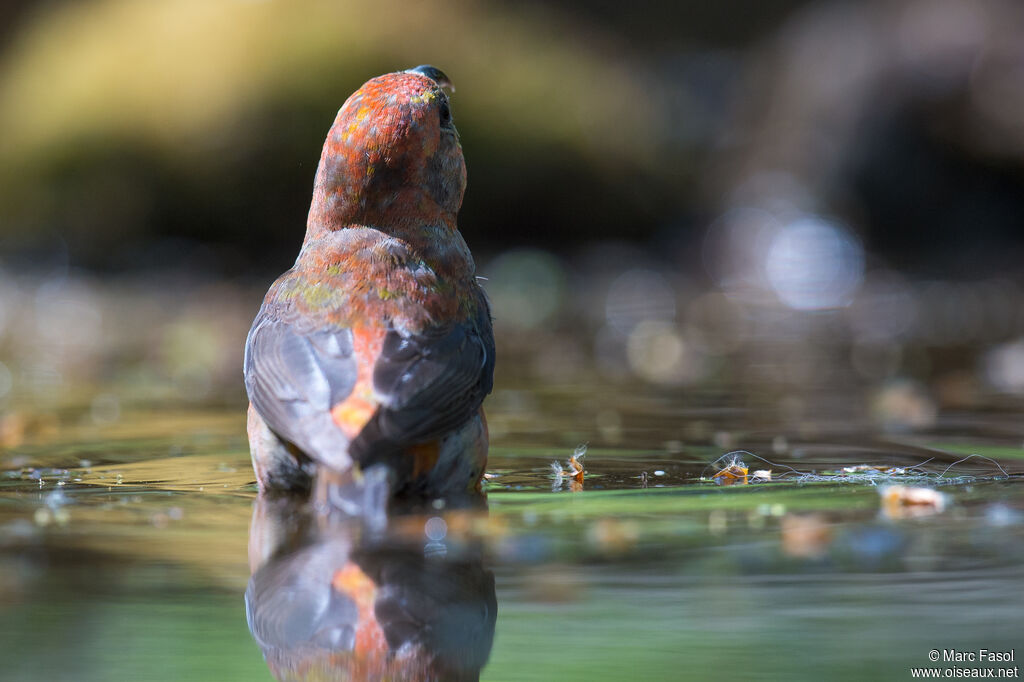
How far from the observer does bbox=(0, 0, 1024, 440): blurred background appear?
44.4 ft

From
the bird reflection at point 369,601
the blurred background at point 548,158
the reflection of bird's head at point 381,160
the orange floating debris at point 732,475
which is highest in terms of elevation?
the blurred background at point 548,158

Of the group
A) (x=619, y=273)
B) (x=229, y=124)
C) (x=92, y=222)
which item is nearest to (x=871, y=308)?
(x=619, y=273)

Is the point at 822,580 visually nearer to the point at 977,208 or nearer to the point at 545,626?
the point at 545,626

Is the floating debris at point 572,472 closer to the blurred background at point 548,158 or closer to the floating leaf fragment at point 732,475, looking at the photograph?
the floating leaf fragment at point 732,475

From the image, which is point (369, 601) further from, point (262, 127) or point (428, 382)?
point (262, 127)

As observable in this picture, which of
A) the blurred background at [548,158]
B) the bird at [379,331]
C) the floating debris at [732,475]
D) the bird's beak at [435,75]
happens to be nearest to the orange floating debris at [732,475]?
the floating debris at [732,475]

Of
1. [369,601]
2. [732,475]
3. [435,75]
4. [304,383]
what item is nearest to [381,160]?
[435,75]

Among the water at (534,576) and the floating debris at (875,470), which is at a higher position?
the floating debris at (875,470)

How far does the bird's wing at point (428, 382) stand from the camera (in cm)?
339

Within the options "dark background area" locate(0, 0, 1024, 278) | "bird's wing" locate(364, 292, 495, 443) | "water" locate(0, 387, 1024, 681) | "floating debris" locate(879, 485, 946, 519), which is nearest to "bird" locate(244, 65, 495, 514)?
"bird's wing" locate(364, 292, 495, 443)

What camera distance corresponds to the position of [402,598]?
2.58 m

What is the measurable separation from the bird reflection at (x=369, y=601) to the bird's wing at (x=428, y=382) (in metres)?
0.25

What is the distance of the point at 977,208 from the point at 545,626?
13.0m

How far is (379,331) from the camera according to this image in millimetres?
3639
